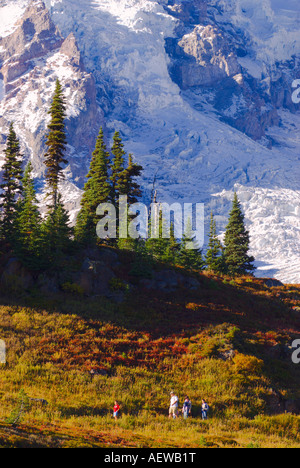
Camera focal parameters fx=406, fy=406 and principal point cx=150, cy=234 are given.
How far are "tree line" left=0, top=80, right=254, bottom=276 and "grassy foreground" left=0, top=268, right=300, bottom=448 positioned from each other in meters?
4.40

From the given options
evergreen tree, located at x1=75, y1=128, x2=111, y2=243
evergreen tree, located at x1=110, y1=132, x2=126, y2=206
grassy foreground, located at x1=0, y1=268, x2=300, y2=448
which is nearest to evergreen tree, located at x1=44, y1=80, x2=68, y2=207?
evergreen tree, located at x1=75, y1=128, x2=111, y2=243

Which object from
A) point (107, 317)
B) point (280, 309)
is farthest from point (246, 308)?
point (107, 317)

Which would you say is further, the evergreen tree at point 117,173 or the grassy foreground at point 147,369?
the evergreen tree at point 117,173

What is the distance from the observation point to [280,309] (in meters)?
35.5

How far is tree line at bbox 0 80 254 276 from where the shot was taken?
31.8 m

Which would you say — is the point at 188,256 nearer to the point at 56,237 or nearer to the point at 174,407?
the point at 56,237

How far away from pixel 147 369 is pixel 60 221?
15.2m

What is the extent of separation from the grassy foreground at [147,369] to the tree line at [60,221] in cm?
440

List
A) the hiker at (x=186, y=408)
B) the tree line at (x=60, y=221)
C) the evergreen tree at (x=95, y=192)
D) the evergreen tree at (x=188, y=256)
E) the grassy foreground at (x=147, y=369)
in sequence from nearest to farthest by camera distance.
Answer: the grassy foreground at (x=147, y=369), the hiker at (x=186, y=408), the tree line at (x=60, y=221), the evergreen tree at (x=95, y=192), the evergreen tree at (x=188, y=256)

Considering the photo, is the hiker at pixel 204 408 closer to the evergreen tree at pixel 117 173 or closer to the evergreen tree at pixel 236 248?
the evergreen tree at pixel 117 173

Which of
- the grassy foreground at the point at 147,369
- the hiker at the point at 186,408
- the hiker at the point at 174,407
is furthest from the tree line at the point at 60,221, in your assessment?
the hiker at the point at 186,408

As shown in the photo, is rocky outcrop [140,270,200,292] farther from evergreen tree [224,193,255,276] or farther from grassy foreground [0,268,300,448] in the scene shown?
evergreen tree [224,193,255,276]

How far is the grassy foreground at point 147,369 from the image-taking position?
14.6 meters

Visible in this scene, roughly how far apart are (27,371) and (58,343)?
3.77m
